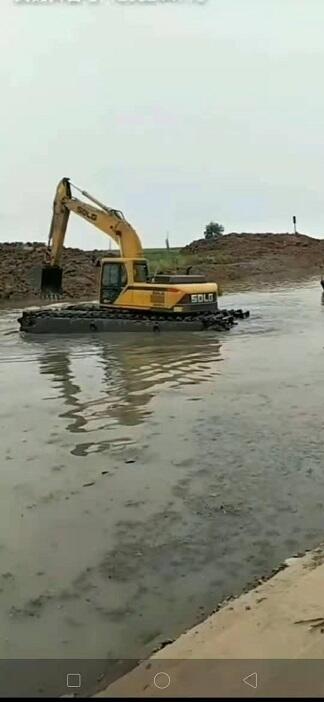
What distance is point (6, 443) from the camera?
7812 millimetres

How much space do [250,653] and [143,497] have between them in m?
2.74

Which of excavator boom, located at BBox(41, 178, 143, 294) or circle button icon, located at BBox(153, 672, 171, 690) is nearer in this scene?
circle button icon, located at BBox(153, 672, 171, 690)

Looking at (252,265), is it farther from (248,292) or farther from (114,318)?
(114,318)

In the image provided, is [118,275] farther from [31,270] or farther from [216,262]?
[216,262]

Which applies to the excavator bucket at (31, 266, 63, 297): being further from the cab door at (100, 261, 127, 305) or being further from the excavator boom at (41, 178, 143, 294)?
the cab door at (100, 261, 127, 305)

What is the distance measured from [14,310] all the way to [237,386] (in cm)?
1946

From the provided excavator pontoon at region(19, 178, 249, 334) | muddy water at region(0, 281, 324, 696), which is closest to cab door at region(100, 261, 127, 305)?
excavator pontoon at region(19, 178, 249, 334)

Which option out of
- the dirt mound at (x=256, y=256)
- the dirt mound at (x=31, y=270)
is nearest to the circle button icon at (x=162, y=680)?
the dirt mound at (x=31, y=270)

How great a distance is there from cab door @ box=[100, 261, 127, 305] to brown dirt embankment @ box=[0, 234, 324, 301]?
504 inches

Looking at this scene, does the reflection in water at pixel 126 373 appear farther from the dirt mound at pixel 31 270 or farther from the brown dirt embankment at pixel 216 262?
the brown dirt embankment at pixel 216 262

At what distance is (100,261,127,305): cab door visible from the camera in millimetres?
18547

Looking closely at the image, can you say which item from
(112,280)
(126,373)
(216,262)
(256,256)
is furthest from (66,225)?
(256,256)

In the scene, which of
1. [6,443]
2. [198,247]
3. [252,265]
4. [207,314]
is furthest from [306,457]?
[198,247]

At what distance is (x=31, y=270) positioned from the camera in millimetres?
37438
